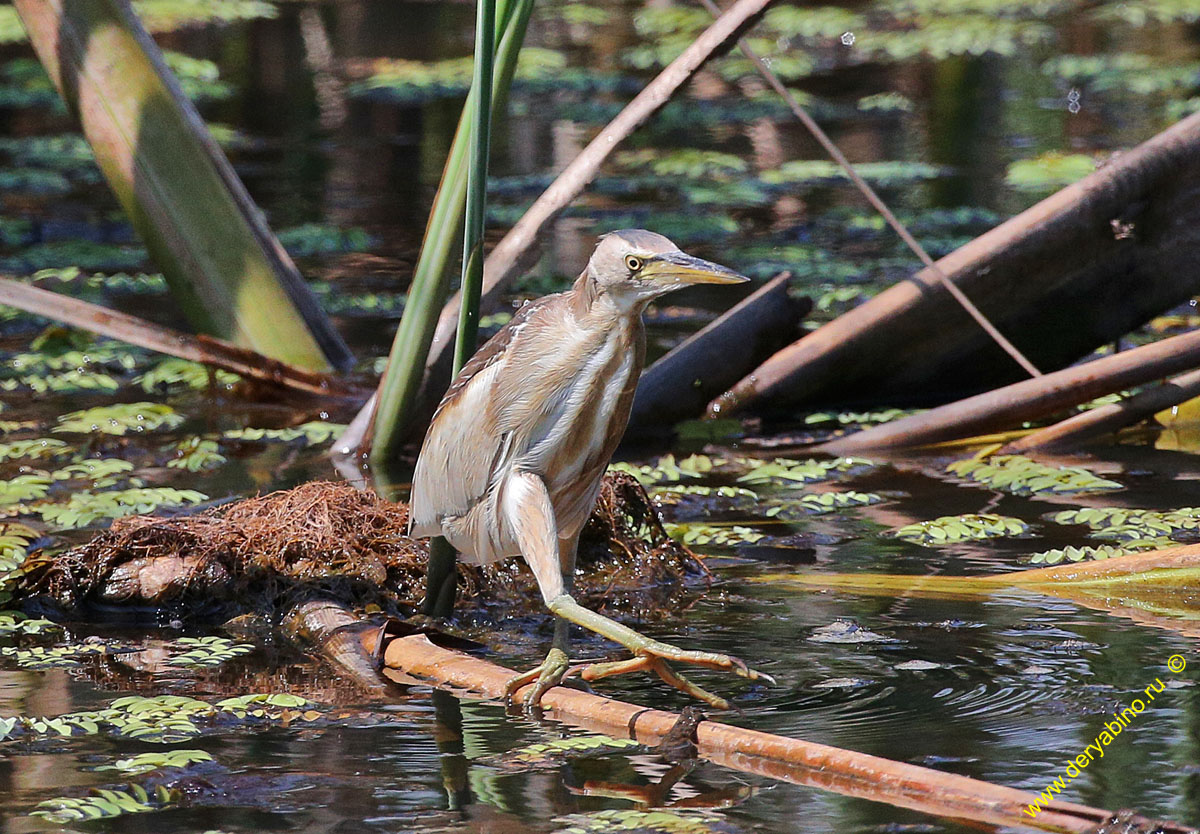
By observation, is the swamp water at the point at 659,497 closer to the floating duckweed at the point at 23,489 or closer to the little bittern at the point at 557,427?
the floating duckweed at the point at 23,489

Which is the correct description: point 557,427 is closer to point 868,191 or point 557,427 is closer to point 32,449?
point 868,191

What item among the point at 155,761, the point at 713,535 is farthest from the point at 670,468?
the point at 155,761

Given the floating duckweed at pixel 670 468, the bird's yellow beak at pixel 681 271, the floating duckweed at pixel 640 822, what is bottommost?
the floating duckweed at pixel 640 822

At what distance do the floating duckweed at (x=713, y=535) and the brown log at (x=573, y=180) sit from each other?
35.6 inches

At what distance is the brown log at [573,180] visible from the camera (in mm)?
5141

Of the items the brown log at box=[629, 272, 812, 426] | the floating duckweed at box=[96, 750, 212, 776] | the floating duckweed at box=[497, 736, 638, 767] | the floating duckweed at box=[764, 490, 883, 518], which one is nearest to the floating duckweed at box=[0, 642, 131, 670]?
the floating duckweed at box=[96, 750, 212, 776]

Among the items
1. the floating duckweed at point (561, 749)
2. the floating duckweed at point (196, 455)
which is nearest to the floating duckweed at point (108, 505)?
the floating duckweed at point (196, 455)

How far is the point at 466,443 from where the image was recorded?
144 inches

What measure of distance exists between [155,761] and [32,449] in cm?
317

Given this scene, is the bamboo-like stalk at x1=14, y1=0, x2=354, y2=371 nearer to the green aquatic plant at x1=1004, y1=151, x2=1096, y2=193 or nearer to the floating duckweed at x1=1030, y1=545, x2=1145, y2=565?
the floating duckweed at x1=1030, y1=545, x2=1145, y2=565

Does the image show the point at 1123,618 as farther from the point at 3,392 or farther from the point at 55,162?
the point at 55,162

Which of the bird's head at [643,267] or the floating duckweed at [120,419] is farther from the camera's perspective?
the floating duckweed at [120,419]

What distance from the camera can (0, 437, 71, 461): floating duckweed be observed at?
606 centimetres

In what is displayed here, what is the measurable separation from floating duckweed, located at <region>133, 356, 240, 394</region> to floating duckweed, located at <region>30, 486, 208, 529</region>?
1.73 metres
